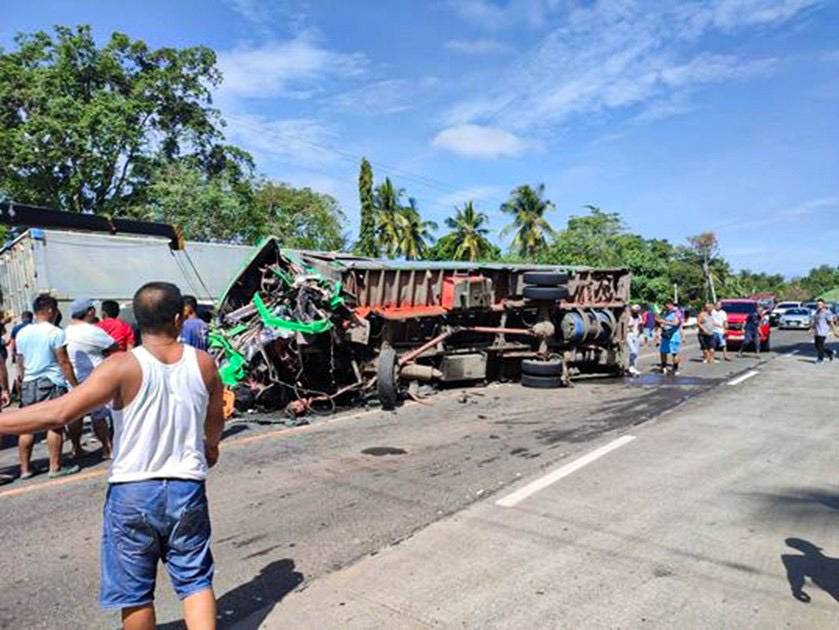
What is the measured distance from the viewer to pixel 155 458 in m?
2.71

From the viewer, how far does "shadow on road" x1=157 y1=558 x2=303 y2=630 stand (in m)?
3.36

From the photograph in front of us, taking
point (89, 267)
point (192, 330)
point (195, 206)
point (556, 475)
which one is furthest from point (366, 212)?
point (556, 475)

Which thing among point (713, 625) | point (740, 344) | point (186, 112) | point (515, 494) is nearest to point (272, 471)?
point (515, 494)

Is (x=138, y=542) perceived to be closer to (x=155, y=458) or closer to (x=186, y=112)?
(x=155, y=458)

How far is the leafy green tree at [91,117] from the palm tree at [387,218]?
19280mm

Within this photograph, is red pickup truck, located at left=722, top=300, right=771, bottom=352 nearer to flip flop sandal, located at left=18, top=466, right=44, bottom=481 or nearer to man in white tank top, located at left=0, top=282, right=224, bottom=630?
flip flop sandal, located at left=18, top=466, right=44, bottom=481

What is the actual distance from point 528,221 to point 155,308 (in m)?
47.1

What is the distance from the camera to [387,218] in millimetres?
46219

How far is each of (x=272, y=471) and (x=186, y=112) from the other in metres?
24.9

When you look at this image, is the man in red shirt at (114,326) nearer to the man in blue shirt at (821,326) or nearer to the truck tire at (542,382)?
the truck tire at (542,382)

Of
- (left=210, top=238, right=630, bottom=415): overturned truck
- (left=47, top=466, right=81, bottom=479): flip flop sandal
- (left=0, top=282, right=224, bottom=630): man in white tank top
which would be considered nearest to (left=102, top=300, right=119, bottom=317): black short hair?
(left=47, top=466, right=81, bottom=479): flip flop sandal

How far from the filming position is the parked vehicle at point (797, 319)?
36.4 meters

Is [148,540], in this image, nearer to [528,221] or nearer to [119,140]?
[119,140]

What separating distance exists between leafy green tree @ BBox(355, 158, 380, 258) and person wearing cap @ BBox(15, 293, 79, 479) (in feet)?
108
